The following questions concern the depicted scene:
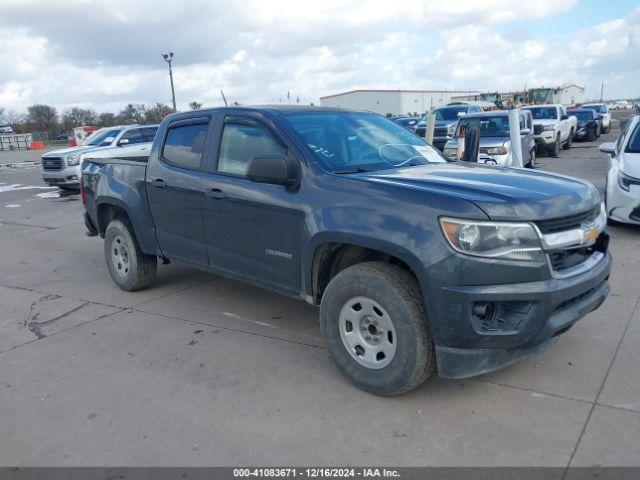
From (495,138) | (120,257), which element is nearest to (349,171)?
(120,257)

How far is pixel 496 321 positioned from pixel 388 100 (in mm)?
66926

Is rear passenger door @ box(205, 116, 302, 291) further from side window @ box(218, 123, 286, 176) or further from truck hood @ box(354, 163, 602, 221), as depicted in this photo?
truck hood @ box(354, 163, 602, 221)

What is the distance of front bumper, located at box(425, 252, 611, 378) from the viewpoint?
309 cm

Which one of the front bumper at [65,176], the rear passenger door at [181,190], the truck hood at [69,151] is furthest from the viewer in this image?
the truck hood at [69,151]

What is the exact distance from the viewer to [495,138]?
42.1ft

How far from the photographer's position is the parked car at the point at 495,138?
1206 cm

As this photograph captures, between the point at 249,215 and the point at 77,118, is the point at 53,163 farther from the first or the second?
the point at 77,118

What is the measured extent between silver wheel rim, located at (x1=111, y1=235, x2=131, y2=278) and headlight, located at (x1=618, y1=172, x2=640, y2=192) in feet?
20.9

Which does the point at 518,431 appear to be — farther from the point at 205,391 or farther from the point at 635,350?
the point at 205,391

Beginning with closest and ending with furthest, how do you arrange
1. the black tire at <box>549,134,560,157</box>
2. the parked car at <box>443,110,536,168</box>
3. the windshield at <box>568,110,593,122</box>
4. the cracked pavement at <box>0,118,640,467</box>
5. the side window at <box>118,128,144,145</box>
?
the cracked pavement at <box>0,118,640,467</box> → the parked car at <box>443,110,536,168</box> → the side window at <box>118,128,144,145</box> → the black tire at <box>549,134,560,157</box> → the windshield at <box>568,110,593,122</box>

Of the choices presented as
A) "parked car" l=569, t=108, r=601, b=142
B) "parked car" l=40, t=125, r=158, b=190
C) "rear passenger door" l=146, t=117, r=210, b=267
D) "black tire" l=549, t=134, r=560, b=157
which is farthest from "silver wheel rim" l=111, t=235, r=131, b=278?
"parked car" l=569, t=108, r=601, b=142

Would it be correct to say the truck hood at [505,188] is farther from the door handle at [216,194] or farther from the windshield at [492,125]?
the windshield at [492,125]

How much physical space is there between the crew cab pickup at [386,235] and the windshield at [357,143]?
17 mm

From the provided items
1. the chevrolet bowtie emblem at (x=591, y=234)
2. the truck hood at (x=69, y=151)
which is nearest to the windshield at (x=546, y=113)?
the truck hood at (x=69, y=151)
